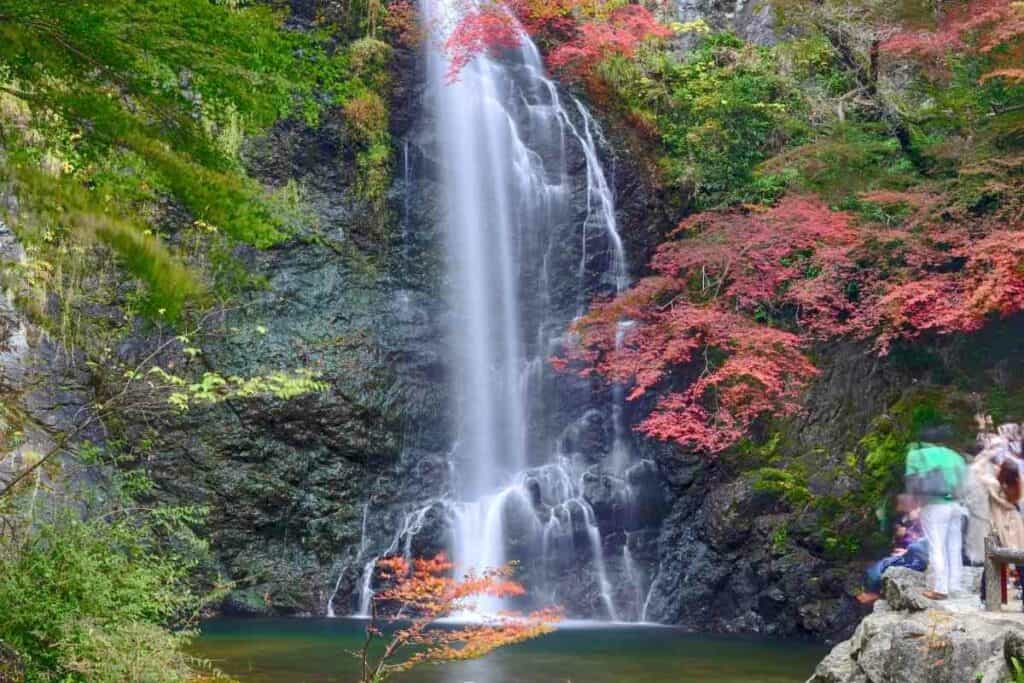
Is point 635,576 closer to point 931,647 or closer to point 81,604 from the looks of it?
point 931,647

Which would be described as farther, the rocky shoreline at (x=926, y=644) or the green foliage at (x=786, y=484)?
the green foliage at (x=786, y=484)

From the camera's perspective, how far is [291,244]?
15922mm

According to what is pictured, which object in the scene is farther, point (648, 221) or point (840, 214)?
point (648, 221)

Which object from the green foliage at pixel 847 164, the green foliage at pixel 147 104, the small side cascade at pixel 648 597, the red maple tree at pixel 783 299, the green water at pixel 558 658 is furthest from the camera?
the small side cascade at pixel 648 597

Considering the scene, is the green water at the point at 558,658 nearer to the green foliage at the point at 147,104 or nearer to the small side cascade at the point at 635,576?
the small side cascade at the point at 635,576

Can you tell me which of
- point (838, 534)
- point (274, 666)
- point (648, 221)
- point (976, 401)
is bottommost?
point (274, 666)

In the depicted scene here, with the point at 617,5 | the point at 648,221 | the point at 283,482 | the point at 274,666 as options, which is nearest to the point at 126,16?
the point at 274,666

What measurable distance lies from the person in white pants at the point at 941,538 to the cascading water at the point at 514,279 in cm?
749

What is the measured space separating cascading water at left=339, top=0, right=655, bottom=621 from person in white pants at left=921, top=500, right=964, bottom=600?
24.6ft

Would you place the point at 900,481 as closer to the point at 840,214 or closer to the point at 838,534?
the point at 838,534

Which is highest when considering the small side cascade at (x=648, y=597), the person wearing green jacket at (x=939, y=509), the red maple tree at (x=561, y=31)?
the red maple tree at (x=561, y=31)

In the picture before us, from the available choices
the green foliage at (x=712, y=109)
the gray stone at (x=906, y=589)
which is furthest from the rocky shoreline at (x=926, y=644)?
the green foliage at (x=712, y=109)

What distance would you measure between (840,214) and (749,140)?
4.36m

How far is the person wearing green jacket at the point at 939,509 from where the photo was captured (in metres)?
7.02
